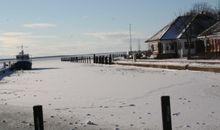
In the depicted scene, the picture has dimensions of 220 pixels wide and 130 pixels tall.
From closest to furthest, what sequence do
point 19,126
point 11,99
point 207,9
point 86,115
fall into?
point 19,126 < point 86,115 < point 11,99 < point 207,9

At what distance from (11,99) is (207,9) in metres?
80.8

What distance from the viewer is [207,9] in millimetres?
98500

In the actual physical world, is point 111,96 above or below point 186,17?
below

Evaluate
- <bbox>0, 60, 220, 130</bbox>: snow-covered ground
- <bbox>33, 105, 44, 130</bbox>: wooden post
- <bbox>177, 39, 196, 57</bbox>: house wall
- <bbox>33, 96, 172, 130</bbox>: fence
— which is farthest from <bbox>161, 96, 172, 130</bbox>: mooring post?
<bbox>177, 39, 196, 57</bbox>: house wall

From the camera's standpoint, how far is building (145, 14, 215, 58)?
238ft

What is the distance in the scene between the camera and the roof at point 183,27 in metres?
72.9

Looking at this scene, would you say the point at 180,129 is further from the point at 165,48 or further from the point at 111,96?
the point at 165,48

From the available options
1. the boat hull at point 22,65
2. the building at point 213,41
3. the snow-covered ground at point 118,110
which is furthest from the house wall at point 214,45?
the snow-covered ground at point 118,110

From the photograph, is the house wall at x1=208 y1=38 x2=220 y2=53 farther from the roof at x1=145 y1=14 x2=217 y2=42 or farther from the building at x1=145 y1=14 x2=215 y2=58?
the roof at x1=145 y1=14 x2=217 y2=42

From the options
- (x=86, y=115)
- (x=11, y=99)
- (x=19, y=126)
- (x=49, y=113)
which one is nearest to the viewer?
(x=19, y=126)

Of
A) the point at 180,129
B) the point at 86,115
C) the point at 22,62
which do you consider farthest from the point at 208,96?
the point at 22,62

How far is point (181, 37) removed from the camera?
241 feet

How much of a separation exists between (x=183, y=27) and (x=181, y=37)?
3.95 meters

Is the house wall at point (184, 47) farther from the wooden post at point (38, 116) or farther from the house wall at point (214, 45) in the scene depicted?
the wooden post at point (38, 116)
